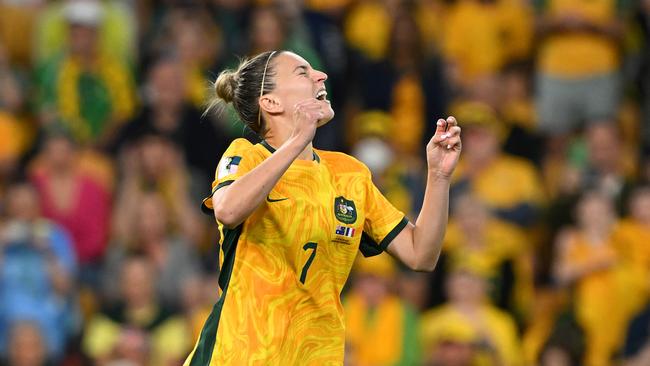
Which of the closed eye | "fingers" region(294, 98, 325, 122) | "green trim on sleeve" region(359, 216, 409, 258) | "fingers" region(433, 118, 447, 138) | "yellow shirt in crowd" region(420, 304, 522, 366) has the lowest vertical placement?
"yellow shirt in crowd" region(420, 304, 522, 366)

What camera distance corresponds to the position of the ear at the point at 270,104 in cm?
485

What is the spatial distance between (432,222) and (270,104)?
0.66m

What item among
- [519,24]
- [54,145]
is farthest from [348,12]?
[54,145]

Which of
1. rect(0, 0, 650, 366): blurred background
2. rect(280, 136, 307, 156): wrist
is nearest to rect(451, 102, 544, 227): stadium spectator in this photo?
rect(0, 0, 650, 366): blurred background

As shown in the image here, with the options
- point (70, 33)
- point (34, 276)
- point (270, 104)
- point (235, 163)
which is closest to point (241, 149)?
point (235, 163)

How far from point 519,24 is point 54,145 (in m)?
3.70

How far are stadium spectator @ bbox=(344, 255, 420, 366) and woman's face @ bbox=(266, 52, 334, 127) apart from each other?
167 inches

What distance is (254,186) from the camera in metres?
4.45

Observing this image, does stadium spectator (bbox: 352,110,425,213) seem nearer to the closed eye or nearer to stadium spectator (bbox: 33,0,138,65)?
stadium spectator (bbox: 33,0,138,65)

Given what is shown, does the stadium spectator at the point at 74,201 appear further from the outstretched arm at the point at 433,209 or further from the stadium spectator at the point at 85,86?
the outstretched arm at the point at 433,209

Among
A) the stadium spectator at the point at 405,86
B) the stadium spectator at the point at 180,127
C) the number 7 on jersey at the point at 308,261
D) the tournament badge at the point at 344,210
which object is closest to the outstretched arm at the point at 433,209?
the tournament badge at the point at 344,210

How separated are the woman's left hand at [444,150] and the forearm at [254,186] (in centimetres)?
58

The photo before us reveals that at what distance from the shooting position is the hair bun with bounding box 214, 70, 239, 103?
495 centimetres

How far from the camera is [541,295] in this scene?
31.3 feet
